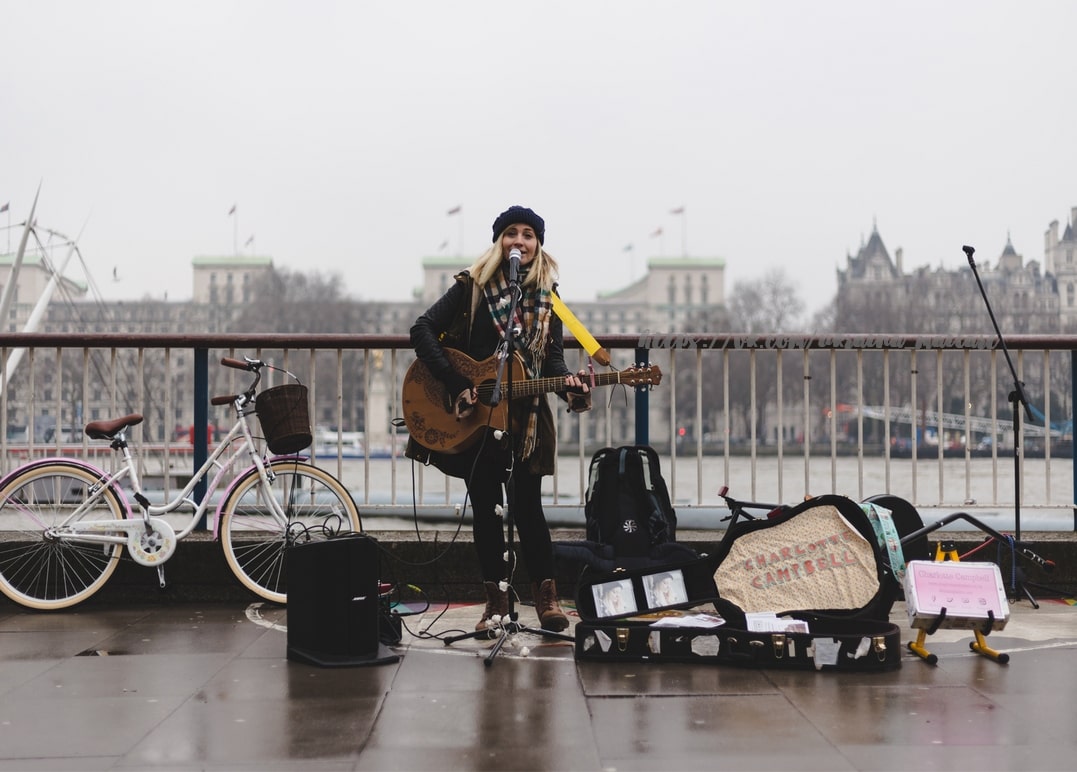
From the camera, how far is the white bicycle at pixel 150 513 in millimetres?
5711

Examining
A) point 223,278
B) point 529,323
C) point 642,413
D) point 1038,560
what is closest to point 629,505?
point 642,413

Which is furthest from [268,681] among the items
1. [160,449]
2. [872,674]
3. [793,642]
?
[160,449]

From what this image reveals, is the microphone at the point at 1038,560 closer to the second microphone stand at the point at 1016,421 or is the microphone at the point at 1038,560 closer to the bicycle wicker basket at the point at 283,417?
the second microphone stand at the point at 1016,421

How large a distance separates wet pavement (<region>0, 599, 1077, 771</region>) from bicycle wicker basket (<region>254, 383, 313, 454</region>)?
39.3 inches

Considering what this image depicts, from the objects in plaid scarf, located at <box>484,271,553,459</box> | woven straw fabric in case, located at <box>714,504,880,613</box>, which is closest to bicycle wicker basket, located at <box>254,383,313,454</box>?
plaid scarf, located at <box>484,271,553,459</box>

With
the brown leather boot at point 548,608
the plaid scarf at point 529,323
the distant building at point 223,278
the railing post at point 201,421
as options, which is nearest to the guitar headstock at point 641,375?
the plaid scarf at point 529,323

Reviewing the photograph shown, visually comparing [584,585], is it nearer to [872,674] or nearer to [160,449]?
[872,674]

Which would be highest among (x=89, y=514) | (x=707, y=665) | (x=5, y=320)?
(x=5, y=320)

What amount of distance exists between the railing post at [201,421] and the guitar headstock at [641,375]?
2526 millimetres

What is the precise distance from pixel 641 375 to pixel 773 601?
3.80 ft

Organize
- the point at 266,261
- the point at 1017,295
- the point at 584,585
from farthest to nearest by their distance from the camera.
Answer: the point at 266,261, the point at 1017,295, the point at 584,585

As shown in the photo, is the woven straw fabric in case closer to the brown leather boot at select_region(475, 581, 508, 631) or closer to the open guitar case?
the open guitar case

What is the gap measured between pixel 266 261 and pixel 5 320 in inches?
3562

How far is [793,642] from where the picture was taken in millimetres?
4289
